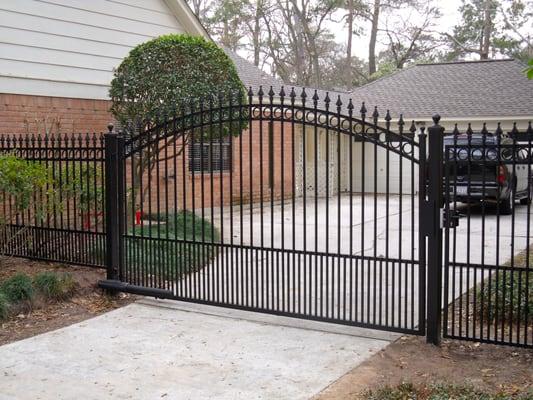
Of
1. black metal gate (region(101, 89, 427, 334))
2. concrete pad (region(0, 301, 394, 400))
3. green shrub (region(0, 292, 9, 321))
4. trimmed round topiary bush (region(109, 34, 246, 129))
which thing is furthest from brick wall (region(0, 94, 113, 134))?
concrete pad (region(0, 301, 394, 400))

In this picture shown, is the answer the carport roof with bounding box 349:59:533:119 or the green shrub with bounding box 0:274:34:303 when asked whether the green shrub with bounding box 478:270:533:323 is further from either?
the carport roof with bounding box 349:59:533:119

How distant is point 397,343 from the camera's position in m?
5.86

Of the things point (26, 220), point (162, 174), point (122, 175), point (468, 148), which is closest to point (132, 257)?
point (122, 175)

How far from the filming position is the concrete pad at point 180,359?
4.89 meters

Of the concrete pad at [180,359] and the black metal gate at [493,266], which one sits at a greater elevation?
the black metal gate at [493,266]

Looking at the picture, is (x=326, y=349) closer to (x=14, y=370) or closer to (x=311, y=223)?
(x=14, y=370)

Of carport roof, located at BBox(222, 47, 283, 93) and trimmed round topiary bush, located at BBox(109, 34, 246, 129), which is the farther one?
carport roof, located at BBox(222, 47, 283, 93)

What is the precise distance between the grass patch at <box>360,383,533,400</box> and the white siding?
27.9ft

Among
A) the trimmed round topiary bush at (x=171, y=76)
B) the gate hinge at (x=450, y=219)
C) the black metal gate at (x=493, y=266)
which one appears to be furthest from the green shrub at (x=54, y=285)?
the gate hinge at (x=450, y=219)

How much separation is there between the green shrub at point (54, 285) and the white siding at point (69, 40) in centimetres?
438

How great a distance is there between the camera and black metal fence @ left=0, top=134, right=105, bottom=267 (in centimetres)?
842

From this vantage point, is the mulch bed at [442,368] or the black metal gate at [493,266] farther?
the black metal gate at [493,266]

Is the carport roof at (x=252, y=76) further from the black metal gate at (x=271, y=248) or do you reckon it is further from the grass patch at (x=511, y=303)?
the grass patch at (x=511, y=303)

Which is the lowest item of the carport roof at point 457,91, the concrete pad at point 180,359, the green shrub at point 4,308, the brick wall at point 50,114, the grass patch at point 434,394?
the concrete pad at point 180,359
